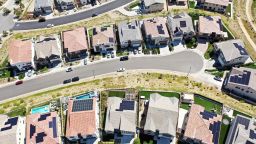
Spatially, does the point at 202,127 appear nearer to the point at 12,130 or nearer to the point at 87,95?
the point at 87,95

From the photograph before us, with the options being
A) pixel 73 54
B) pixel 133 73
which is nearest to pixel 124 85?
pixel 133 73

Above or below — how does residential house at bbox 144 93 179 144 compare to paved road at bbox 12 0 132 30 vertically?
below

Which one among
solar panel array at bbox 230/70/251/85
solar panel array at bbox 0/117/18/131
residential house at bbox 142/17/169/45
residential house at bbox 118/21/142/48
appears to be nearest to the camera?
solar panel array at bbox 0/117/18/131

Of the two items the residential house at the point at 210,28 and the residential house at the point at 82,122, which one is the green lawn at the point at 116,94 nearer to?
the residential house at the point at 82,122

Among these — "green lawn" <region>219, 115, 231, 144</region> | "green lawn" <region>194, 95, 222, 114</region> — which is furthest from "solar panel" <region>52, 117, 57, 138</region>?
"green lawn" <region>219, 115, 231, 144</region>

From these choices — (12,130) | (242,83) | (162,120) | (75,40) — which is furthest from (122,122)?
(242,83)

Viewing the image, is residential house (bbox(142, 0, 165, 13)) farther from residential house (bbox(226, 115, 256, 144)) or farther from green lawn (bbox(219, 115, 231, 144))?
residential house (bbox(226, 115, 256, 144))

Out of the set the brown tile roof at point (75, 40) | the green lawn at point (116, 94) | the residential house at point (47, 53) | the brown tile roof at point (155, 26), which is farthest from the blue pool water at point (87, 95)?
the brown tile roof at point (155, 26)

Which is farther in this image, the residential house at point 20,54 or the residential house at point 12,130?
the residential house at point 20,54
